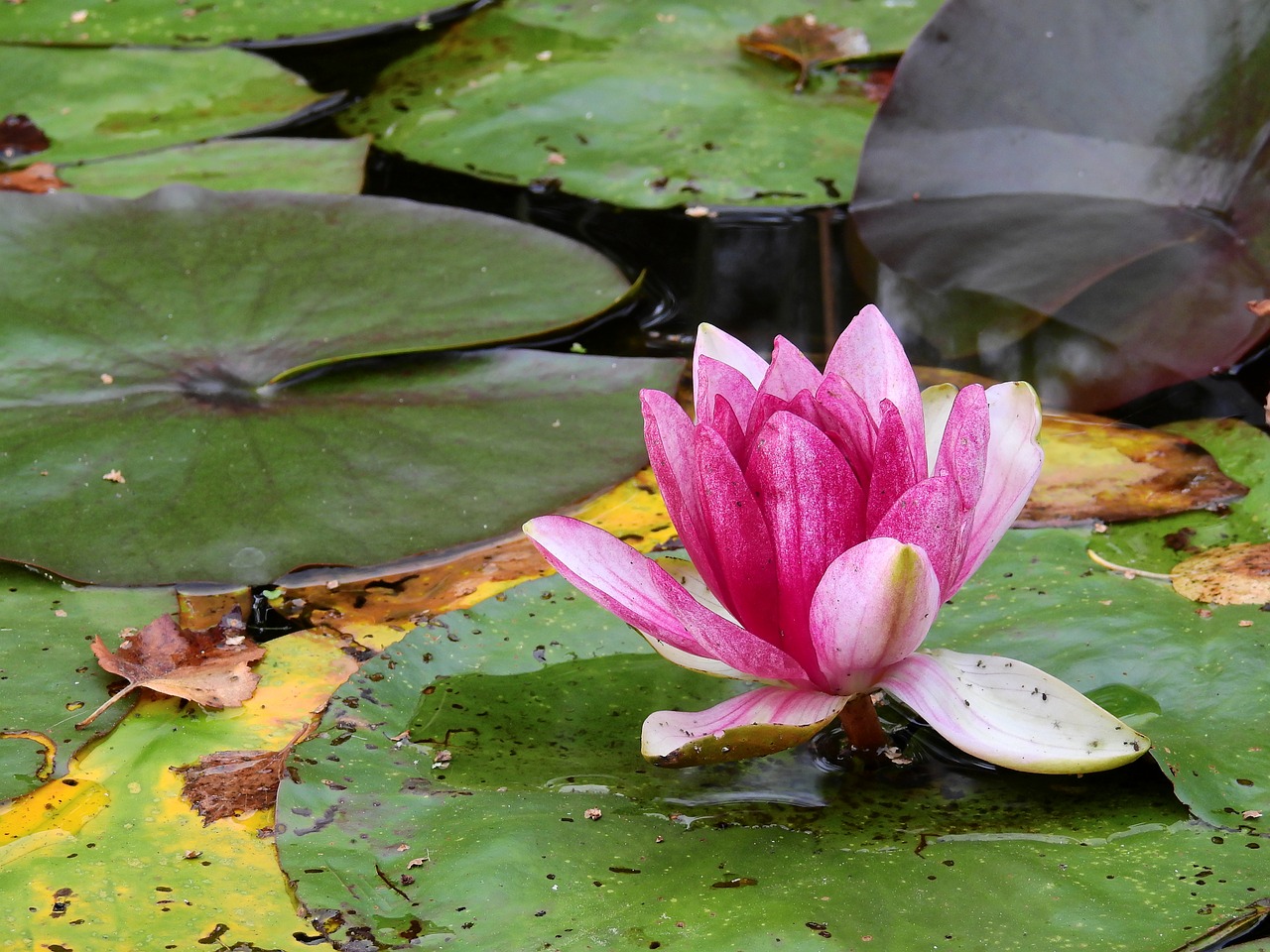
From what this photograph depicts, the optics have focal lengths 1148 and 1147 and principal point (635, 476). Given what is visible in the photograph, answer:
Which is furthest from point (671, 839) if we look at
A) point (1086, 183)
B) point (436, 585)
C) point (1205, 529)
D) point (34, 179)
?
point (34, 179)

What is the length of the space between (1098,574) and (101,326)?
174 centimetres

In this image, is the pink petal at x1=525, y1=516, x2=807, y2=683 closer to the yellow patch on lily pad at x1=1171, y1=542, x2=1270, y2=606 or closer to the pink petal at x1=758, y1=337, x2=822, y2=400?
the pink petal at x1=758, y1=337, x2=822, y2=400

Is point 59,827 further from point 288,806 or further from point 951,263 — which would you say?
point 951,263

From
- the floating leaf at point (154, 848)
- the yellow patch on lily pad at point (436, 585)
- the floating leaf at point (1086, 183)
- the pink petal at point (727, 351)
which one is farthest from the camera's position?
the floating leaf at point (1086, 183)

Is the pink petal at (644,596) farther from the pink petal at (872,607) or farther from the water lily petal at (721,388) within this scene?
the water lily petal at (721,388)

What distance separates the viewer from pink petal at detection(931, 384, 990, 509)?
1.12 meters

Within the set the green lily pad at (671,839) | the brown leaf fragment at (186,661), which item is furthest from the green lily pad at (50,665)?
the green lily pad at (671,839)

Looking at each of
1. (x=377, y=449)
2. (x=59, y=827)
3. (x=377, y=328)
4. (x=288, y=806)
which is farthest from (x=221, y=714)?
(x=377, y=328)

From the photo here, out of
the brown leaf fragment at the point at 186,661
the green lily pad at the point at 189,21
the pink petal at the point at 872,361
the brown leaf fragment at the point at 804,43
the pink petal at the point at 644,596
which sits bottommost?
the brown leaf fragment at the point at 186,661

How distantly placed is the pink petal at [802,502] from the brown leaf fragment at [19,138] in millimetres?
2510

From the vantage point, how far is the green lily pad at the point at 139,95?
2.92 meters

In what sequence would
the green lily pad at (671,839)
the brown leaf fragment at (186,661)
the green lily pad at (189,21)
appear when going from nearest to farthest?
the green lily pad at (671,839)
the brown leaf fragment at (186,661)
the green lily pad at (189,21)

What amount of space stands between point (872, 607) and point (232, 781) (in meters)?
0.81

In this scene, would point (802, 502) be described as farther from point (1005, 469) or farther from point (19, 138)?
point (19, 138)
